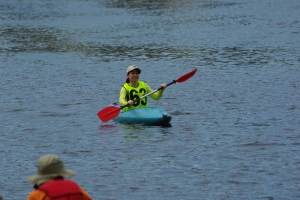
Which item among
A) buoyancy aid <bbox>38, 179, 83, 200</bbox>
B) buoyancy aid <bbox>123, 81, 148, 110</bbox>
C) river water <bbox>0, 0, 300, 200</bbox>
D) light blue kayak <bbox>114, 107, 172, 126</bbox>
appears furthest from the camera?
buoyancy aid <bbox>123, 81, 148, 110</bbox>

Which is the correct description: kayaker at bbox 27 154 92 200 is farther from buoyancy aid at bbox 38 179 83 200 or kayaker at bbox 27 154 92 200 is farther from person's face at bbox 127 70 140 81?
person's face at bbox 127 70 140 81

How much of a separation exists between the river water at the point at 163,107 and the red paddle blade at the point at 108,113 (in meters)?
0.31

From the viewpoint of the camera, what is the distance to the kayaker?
7.98m

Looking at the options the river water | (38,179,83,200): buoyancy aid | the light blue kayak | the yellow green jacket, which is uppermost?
(38,179,83,200): buoyancy aid

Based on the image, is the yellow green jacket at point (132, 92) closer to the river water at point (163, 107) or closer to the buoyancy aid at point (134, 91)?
the buoyancy aid at point (134, 91)

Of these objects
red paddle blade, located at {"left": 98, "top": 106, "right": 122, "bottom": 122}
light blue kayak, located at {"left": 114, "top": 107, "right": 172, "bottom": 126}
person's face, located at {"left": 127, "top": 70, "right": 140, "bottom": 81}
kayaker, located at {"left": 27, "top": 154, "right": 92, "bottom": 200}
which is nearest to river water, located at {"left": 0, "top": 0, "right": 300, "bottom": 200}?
light blue kayak, located at {"left": 114, "top": 107, "right": 172, "bottom": 126}

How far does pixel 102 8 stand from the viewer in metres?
66.2

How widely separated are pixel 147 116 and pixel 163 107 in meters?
3.85

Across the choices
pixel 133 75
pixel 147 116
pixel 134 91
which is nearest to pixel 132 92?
pixel 134 91

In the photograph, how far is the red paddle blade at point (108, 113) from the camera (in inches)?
777

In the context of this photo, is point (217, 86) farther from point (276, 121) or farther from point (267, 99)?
point (276, 121)

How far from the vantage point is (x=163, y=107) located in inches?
912

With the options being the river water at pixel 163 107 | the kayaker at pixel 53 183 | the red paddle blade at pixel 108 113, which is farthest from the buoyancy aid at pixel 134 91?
the kayaker at pixel 53 183

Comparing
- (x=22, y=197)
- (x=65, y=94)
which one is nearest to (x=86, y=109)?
(x=65, y=94)
